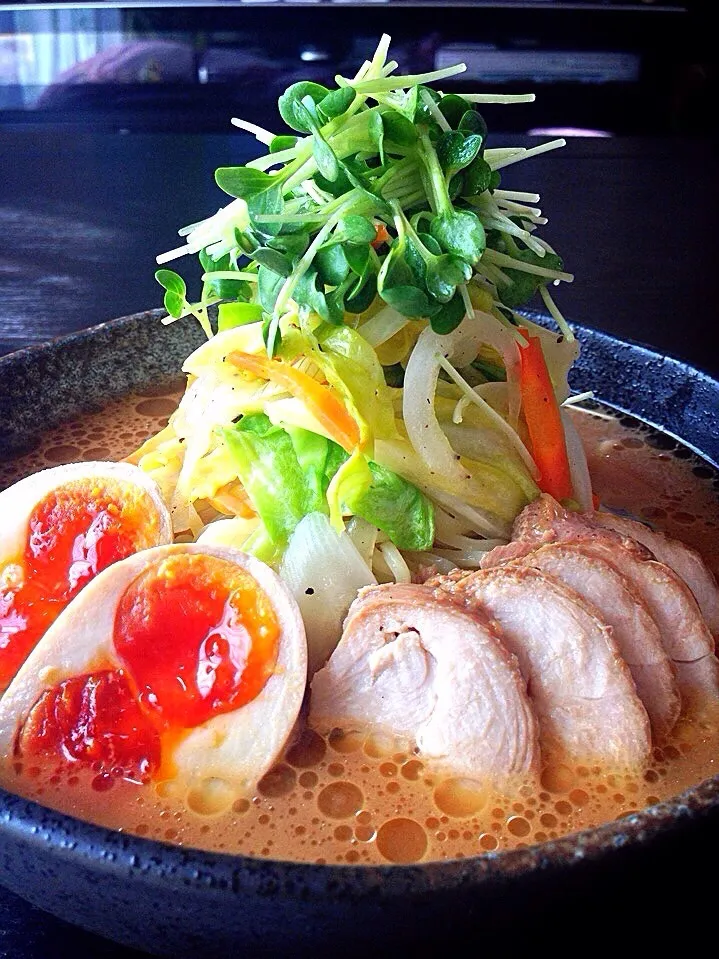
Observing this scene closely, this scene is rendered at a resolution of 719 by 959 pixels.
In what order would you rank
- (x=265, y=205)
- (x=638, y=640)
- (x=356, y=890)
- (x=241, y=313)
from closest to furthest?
(x=356, y=890), (x=638, y=640), (x=265, y=205), (x=241, y=313)

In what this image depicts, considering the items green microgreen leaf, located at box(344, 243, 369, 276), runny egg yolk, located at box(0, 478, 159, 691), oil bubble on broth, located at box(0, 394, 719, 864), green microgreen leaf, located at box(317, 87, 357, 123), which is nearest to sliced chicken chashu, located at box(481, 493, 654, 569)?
oil bubble on broth, located at box(0, 394, 719, 864)

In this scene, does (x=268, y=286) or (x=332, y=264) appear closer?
(x=332, y=264)

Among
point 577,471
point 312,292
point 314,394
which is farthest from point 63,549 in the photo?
point 577,471

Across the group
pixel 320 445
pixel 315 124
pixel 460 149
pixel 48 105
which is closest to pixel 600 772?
pixel 320 445

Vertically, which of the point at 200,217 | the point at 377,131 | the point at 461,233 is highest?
the point at 377,131

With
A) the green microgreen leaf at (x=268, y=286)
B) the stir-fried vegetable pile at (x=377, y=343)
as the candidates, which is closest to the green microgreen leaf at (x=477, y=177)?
the stir-fried vegetable pile at (x=377, y=343)

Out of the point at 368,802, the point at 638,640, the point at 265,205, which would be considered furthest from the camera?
the point at 265,205

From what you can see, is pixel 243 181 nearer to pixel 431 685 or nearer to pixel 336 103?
pixel 336 103
